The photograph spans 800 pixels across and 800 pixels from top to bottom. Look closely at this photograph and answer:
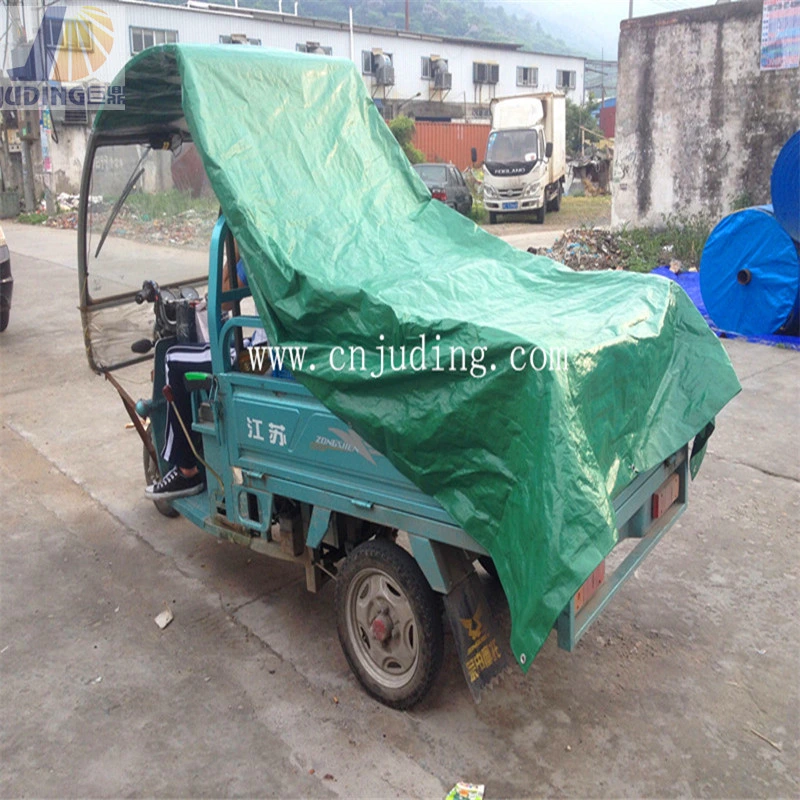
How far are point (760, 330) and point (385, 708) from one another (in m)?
6.78

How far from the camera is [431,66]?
39281 millimetres

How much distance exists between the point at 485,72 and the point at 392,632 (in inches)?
1688

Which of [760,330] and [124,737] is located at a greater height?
[760,330]

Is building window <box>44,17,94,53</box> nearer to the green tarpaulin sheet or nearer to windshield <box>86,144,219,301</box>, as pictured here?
windshield <box>86,144,219,301</box>

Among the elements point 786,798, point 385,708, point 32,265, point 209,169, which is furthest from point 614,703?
point 32,265

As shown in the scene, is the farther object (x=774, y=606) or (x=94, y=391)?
(x=94, y=391)

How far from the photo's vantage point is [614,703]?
3211 millimetres

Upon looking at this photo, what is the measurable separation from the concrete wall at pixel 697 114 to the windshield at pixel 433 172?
24.7ft

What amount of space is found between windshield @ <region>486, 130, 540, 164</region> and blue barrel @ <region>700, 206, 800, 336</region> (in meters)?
12.2

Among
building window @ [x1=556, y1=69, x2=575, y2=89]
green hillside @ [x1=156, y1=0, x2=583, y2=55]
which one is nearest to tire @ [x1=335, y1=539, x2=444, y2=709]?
building window @ [x1=556, y1=69, x2=575, y2=89]

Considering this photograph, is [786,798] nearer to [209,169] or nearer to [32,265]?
[209,169]

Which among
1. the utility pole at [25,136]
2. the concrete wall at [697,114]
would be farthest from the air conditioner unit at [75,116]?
the concrete wall at [697,114]

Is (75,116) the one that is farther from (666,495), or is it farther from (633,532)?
(633,532)

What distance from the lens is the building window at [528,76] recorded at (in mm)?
44175
